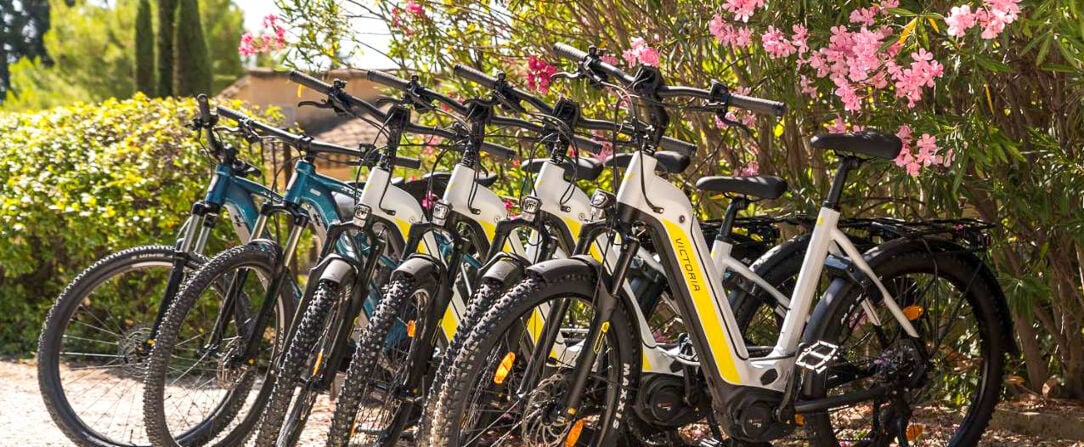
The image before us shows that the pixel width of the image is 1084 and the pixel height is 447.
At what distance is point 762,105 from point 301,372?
1.52m

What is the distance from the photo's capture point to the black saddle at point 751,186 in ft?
13.2

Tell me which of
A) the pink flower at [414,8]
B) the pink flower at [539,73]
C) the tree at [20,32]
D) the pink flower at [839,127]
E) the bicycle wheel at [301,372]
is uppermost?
the tree at [20,32]

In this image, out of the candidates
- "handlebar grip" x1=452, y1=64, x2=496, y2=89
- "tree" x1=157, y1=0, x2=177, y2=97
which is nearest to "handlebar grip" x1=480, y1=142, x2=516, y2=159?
"handlebar grip" x1=452, y1=64, x2=496, y2=89

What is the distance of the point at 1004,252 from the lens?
15.8 feet

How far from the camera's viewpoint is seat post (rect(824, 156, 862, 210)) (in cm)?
391

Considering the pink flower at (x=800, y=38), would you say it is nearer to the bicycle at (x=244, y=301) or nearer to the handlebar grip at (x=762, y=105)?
the handlebar grip at (x=762, y=105)

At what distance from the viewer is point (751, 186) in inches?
159

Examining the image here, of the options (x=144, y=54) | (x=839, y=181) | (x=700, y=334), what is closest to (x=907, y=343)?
(x=839, y=181)

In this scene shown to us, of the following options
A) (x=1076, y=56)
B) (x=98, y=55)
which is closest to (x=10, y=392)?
(x=1076, y=56)

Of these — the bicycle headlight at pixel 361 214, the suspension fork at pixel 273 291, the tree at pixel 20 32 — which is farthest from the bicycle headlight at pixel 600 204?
the tree at pixel 20 32

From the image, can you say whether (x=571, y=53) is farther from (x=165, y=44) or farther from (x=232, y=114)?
(x=165, y=44)

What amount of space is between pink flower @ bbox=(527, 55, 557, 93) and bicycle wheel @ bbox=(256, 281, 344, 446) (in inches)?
68.3

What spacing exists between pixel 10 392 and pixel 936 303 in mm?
4366

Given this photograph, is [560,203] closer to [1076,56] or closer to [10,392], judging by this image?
[1076,56]
